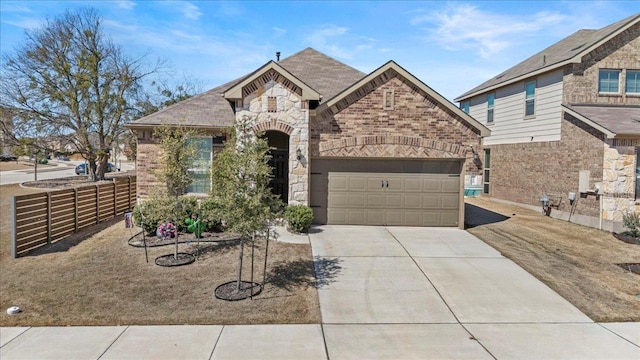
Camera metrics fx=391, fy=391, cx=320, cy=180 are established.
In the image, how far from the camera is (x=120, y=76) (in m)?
27.6

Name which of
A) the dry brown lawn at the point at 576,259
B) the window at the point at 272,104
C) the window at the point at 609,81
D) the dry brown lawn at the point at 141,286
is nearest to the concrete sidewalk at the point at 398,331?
the dry brown lawn at the point at 141,286

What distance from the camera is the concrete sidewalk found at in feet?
18.0

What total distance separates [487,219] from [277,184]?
833 cm

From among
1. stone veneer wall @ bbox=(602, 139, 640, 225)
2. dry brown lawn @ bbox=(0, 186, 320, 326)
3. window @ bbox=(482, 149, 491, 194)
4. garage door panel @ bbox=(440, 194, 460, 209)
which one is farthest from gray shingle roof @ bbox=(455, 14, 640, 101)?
dry brown lawn @ bbox=(0, 186, 320, 326)

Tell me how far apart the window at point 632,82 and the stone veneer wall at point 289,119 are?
1338 centimetres

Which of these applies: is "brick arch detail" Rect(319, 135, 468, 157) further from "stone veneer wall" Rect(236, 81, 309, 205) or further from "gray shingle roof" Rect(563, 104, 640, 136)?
"gray shingle roof" Rect(563, 104, 640, 136)

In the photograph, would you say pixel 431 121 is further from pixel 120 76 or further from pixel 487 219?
pixel 120 76

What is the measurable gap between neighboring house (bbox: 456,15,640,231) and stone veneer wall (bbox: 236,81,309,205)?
10202mm

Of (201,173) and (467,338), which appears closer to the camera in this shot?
(467,338)

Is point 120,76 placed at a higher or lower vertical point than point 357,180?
higher

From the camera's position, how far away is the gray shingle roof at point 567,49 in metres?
15.3

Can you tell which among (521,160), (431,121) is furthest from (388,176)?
(521,160)

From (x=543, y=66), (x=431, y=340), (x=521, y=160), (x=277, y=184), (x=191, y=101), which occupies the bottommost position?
(x=431, y=340)

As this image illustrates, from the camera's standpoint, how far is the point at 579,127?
1470 cm
